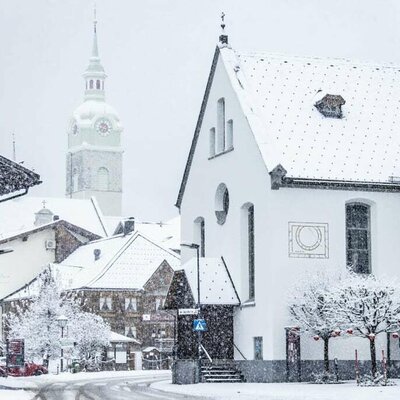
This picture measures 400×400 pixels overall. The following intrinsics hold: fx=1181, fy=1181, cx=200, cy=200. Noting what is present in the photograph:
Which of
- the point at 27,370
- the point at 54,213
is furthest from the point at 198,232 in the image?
the point at 54,213

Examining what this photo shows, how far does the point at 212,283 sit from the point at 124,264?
4960cm

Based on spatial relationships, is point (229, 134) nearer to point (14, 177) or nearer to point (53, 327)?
point (14, 177)

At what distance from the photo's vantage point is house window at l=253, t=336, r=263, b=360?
5569 centimetres

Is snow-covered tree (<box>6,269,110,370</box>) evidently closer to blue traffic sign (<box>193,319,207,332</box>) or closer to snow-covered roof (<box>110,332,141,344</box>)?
snow-covered roof (<box>110,332,141,344</box>)

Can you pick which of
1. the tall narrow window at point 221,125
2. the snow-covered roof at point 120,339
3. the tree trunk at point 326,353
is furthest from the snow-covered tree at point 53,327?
the tree trunk at point 326,353

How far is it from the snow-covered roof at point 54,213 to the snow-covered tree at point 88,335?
36.4 m

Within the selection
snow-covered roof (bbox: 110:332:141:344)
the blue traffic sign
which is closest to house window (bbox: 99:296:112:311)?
snow-covered roof (bbox: 110:332:141:344)

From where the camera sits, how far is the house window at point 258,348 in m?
55.7

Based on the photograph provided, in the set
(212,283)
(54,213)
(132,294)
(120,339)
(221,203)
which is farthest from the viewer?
(54,213)

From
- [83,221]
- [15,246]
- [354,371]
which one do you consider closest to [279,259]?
[354,371]

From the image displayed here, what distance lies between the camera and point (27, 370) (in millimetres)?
75438

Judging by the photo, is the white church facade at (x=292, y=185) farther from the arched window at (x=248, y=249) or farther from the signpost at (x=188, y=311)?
the signpost at (x=188, y=311)

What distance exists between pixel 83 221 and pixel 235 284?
82024 millimetres

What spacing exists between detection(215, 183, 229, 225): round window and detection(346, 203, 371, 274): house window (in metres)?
6.96
